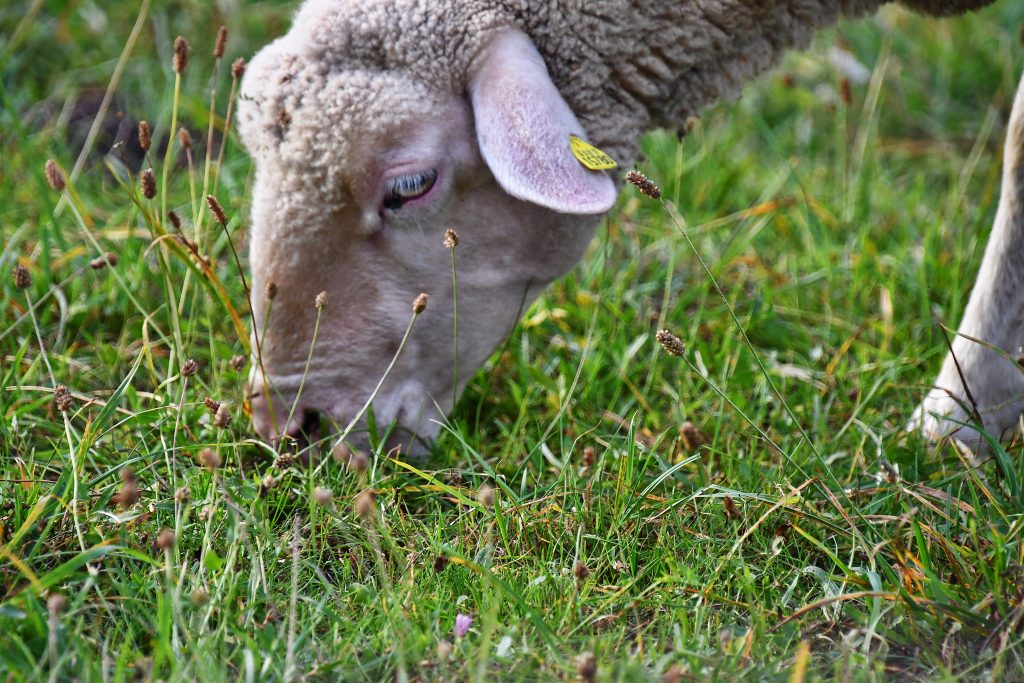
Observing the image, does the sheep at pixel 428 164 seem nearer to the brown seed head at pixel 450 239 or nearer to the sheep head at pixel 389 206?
the sheep head at pixel 389 206

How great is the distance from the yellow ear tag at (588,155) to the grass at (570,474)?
2.03ft

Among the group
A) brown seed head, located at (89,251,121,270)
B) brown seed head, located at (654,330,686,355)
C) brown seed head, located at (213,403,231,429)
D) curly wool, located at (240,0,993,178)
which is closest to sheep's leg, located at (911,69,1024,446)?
curly wool, located at (240,0,993,178)

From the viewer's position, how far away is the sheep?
2.67m

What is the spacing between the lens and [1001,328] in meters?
3.03

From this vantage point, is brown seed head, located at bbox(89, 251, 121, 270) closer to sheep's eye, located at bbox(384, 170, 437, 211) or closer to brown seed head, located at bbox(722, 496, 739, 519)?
sheep's eye, located at bbox(384, 170, 437, 211)

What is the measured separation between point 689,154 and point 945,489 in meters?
2.26

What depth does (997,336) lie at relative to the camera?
304cm

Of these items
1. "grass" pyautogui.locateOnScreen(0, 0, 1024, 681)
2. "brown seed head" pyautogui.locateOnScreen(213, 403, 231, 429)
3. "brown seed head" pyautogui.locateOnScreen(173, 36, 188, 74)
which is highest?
"brown seed head" pyautogui.locateOnScreen(173, 36, 188, 74)

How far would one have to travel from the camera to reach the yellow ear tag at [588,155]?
2594mm

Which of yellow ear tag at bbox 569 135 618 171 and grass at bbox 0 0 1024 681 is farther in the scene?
yellow ear tag at bbox 569 135 618 171

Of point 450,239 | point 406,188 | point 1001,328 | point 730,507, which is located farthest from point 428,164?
point 1001,328

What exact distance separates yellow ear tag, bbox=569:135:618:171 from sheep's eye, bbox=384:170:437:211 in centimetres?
36

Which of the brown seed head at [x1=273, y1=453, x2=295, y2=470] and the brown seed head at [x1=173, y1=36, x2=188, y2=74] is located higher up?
the brown seed head at [x1=173, y1=36, x2=188, y2=74]

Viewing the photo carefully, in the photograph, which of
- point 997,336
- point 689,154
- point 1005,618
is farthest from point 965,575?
point 689,154
